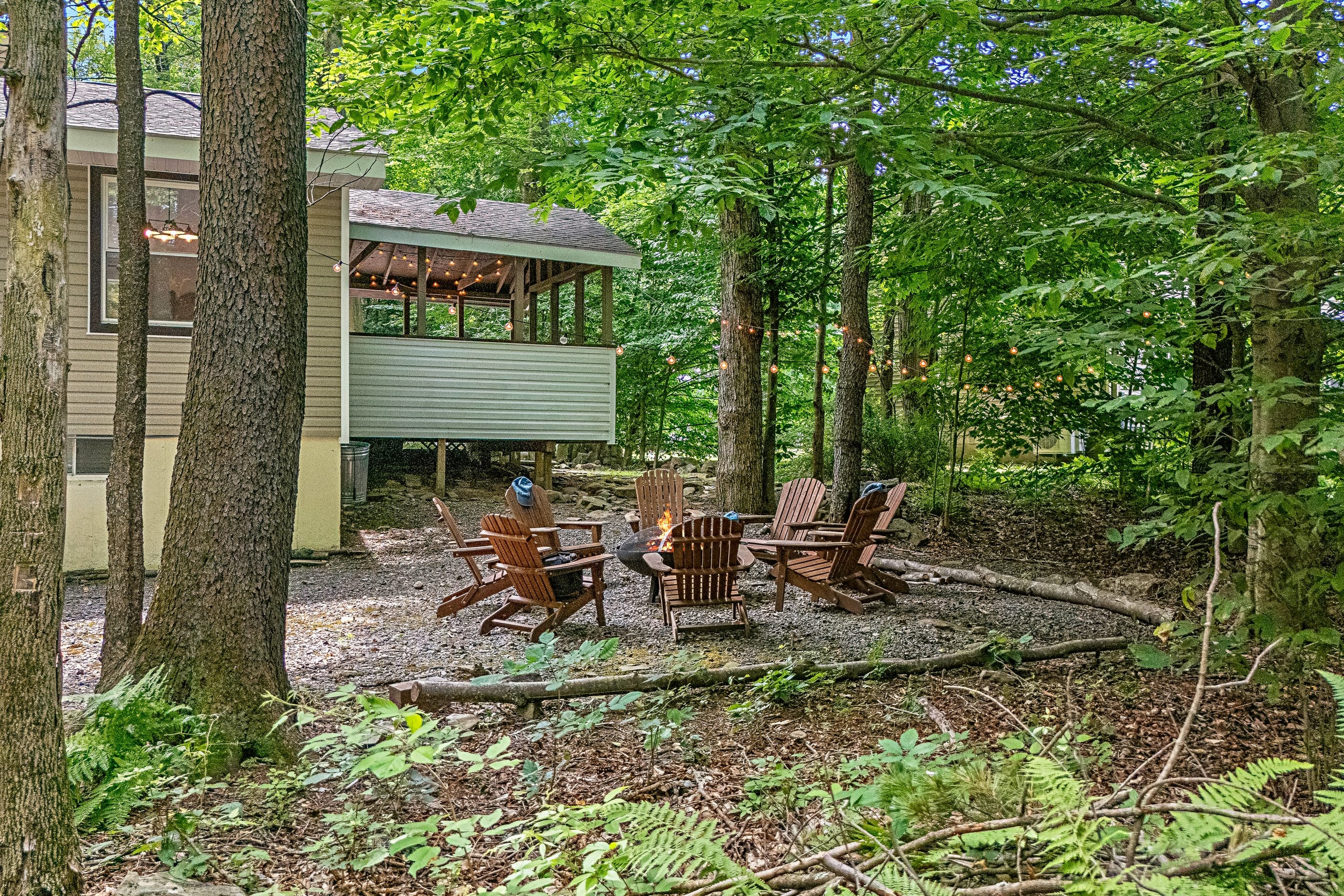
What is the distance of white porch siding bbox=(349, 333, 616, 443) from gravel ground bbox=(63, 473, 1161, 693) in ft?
9.44

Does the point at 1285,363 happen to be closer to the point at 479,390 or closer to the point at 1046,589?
the point at 1046,589

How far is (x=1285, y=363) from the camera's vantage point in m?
4.67

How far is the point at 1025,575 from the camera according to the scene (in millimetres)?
9406

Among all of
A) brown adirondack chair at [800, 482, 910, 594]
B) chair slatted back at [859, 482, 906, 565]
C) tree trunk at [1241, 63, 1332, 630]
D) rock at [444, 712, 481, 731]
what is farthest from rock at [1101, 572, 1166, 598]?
rock at [444, 712, 481, 731]

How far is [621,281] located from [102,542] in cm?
1161

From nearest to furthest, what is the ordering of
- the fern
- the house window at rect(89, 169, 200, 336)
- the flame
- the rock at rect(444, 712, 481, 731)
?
the fern
the rock at rect(444, 712, 481, 731)
the flame
the house window at rect(89, 169, 200, 336)

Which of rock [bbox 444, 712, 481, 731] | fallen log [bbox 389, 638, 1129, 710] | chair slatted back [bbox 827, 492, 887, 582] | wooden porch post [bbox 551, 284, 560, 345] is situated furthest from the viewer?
wooden porch post [bbox 551, 284, 560, 345]

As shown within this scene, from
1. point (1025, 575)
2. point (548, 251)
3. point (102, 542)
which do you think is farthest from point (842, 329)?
point (102, 542)

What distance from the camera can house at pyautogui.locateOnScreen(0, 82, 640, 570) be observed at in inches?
395

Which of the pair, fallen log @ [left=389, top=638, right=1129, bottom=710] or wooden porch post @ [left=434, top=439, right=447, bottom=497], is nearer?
fallen log @ [left=389, top=638, right=1129, bottom=710]

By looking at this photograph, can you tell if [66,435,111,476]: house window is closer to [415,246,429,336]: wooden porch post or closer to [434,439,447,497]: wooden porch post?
[415,246,429,336]: wooden porch post

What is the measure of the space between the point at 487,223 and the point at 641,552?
26.4 ft

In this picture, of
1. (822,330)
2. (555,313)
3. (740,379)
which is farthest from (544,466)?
(822,330)

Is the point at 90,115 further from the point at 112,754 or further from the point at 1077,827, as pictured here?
the point at 1077,827
